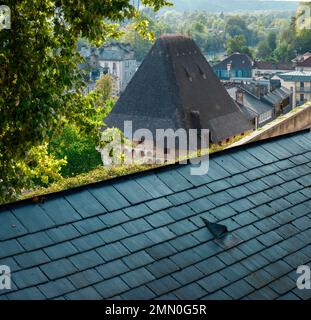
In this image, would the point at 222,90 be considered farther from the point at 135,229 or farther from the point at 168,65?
the point at 135,229

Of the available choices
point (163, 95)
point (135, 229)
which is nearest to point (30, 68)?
point (135, 229)

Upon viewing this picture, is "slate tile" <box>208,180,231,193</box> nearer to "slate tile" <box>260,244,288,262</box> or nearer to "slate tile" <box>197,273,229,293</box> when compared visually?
"slate tile" <box>260,244,288,262</box>

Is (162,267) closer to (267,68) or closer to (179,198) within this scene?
(179,198)

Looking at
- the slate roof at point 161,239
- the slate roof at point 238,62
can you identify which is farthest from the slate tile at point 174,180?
the slate roof at point 238,62

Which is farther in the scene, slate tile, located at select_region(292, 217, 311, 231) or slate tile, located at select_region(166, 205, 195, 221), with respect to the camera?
slate tile, located at select_region(292, 217, 311, 231)

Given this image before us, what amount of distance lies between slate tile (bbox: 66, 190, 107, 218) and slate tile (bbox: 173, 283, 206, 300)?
111 centimetres

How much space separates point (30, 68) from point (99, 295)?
7.28m

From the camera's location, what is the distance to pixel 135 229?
588 centimetres

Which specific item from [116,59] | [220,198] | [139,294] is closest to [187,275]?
[139,294]

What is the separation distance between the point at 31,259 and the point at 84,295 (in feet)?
1.78

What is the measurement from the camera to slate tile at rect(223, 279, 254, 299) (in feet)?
17.7

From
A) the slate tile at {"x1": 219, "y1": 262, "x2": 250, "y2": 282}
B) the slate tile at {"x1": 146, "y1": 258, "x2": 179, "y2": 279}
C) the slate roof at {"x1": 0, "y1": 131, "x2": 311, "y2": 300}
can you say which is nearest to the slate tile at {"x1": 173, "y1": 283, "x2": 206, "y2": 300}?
the slate roof at {"x1": 0, "y1": 131, "x2": 311, "y2": 300}

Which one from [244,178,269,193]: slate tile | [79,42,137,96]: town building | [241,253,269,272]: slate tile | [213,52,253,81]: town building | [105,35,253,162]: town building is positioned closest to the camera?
[241,253,269,272]: slate tile

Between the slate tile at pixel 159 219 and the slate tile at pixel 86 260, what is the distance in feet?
2.57
